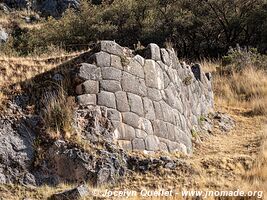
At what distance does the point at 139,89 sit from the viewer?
29.7ft

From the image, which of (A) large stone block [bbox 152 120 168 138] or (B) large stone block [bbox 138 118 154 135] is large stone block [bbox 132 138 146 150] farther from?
(A) large stone block [bbox 152 120 168 138]

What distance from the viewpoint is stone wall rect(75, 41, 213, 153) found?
27.5ft

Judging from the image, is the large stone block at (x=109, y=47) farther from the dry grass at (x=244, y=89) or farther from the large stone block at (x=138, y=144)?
the dry grass at (x=244, y=89)

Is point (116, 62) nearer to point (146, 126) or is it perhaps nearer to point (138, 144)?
point (146, 126)

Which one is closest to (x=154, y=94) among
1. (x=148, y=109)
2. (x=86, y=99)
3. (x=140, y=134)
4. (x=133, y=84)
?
(x=148, y=109)

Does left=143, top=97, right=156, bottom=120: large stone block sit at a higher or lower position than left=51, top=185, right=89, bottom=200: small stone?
higher

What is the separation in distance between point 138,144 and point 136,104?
2.73 ft

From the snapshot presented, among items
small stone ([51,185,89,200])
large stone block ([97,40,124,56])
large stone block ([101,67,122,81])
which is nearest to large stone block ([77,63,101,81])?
large stone block ([101,67,122,81])

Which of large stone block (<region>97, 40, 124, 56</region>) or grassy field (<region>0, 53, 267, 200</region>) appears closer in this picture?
grassy field (<region>0, 53, 267, 200</region>)

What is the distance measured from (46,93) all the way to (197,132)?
4131 mm

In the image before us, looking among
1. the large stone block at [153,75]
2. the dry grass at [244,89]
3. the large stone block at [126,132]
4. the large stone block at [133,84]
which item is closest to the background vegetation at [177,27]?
the dry grass at [244,89]

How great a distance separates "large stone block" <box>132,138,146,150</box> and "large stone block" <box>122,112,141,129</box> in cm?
28

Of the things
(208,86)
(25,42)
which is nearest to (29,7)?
(25,42)

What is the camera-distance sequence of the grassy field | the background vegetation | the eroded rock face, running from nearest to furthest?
the grassy field → the eroded rock face → the background vegetation
